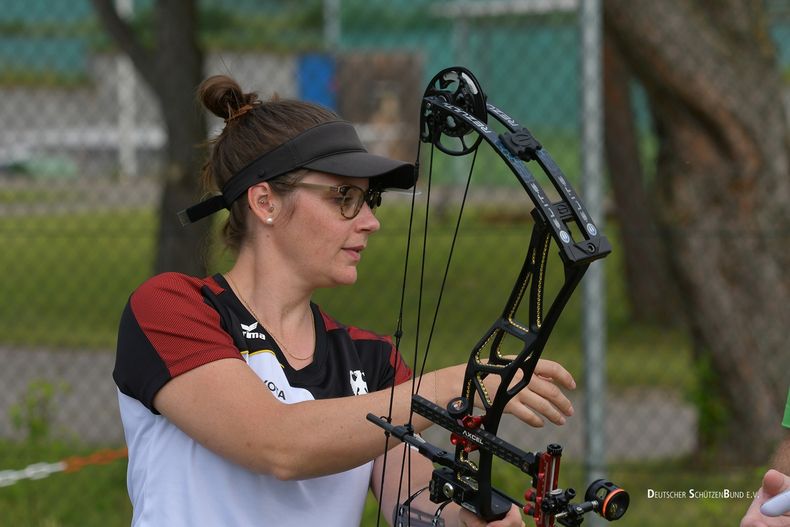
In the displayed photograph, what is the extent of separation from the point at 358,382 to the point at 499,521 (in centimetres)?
53

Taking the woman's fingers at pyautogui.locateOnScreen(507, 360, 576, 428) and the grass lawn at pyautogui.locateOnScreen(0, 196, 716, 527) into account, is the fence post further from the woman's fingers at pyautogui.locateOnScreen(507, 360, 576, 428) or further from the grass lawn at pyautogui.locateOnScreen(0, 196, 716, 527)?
the woman's fingers at pyautogui.locateOnScreen(507, 360, 576, 428)

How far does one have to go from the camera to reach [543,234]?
7.11 feet

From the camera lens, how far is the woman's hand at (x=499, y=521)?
2.28 metres

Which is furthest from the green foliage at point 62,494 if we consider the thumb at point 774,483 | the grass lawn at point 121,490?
the thumb at point 774,483

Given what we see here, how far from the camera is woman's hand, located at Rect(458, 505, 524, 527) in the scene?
2.28 meters

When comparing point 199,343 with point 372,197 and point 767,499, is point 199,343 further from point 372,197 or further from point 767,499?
point 767,499

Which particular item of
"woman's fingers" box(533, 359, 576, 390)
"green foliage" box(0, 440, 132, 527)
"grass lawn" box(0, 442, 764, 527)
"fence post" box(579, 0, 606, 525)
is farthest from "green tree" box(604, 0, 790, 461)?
"woman's fingers" box(533, 359, 576, 390)

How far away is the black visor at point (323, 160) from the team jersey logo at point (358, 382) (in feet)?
1.39

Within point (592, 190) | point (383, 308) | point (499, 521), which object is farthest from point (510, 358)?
point (383, 308)

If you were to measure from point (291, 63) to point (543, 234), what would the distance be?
10.2 m

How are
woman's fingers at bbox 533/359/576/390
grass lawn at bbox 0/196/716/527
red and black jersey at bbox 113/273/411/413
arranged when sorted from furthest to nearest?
grass lawn at bbox 0/196/716/527, red and black jersey at bbox 113/273/411/413, woman's fingers at bbox 533/359/576/390

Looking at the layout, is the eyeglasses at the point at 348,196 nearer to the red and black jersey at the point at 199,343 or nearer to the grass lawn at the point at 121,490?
the red and black jersey at the point at 199,343

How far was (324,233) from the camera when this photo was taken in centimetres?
258

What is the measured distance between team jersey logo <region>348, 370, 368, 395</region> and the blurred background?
21.9 inches
